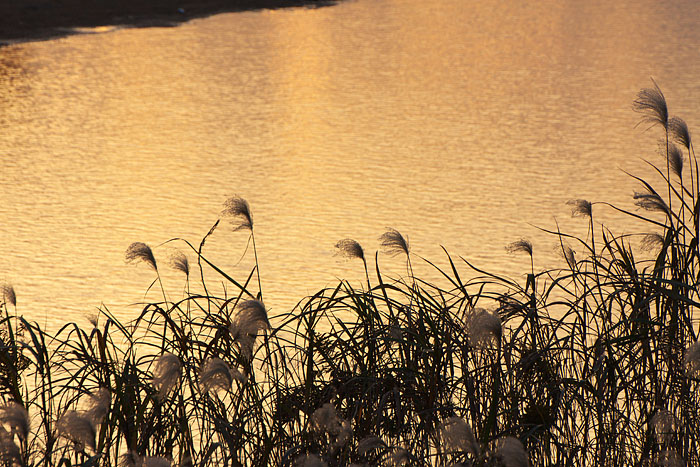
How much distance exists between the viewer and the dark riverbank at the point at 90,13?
36.6ft

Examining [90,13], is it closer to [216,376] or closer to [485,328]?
[216,376]

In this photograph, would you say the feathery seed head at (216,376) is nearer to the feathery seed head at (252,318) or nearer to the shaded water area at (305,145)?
the feathery seed head at (252,318)

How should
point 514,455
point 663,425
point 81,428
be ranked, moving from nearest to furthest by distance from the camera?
point 514,455
point 81,428
point 663,425

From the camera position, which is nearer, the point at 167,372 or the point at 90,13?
the point at 167,372

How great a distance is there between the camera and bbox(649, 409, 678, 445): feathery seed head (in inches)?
57.5

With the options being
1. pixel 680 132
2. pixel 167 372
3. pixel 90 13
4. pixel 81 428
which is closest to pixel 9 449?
pixel 81 428

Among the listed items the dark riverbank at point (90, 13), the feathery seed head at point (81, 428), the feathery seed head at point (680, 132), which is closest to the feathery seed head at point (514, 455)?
the feathery seed head at point (81, 428)

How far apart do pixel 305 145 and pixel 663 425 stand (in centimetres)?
464

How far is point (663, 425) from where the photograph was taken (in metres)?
1.50

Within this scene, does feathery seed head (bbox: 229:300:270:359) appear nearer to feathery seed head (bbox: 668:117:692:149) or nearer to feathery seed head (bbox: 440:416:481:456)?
feathery seed head (bbox: 440:416:481:456)

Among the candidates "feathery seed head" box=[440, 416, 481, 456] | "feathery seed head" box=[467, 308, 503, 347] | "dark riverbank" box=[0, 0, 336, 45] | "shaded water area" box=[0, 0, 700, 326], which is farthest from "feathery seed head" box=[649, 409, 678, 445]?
"dark riverbank" box=[0, 0, 336, 45]

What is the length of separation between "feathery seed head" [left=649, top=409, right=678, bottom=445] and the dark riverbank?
9.76m

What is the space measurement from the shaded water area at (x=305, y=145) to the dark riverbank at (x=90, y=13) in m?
0.79

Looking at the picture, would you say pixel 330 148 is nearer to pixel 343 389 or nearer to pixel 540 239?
pixel 540 239
